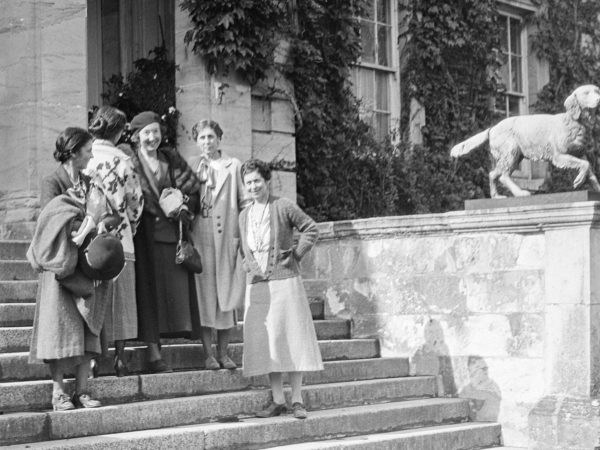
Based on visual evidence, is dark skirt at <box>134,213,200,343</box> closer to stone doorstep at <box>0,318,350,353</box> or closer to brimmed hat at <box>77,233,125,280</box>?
stone doorstep at <box>0,318,350,353</box>

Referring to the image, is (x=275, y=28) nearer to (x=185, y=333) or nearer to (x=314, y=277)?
(x=314, y=277)

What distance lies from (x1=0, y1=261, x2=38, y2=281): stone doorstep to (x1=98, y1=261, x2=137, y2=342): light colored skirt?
1.43m

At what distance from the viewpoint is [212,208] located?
731cm

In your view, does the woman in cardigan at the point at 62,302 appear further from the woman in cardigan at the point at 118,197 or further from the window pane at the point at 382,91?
the window pane at the point at 382,91

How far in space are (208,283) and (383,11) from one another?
22.4ft

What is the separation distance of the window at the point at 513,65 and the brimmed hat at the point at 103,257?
363 inches

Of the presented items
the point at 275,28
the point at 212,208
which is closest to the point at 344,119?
the point at 275,28

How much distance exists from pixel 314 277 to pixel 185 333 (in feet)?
7.90

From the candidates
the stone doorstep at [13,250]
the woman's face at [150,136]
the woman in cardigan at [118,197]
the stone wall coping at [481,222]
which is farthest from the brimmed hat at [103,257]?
the stone wall coping at [481,222]

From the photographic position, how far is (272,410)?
6.87 metres

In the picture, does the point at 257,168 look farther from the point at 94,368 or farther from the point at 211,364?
the point at 94,368

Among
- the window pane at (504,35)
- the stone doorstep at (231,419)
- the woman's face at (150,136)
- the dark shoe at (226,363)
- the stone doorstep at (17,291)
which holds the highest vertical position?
the window pane at (504,35)

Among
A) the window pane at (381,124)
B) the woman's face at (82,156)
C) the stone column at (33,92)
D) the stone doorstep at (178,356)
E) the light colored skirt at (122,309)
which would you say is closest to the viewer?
the woman's face at (82,156)

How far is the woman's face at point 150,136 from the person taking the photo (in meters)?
6.83
